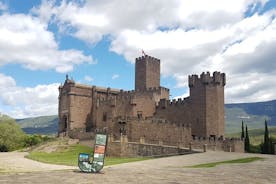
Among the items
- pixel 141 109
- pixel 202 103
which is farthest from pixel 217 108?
pixel 141 109

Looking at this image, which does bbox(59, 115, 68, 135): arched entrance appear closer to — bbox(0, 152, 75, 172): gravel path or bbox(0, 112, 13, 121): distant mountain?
bbox(0, 112, 13, 121): distant mountain

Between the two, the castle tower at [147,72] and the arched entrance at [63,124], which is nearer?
the arched entrance at [63,124]

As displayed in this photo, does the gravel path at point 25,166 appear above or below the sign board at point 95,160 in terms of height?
below

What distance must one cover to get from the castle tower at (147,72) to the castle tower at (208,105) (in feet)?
52.1

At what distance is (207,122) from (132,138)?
46.8 feet

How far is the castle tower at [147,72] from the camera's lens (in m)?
69.8

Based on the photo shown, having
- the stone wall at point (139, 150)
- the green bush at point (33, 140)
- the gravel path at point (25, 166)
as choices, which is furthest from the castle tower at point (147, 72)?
the gravel path at point (25, 166)

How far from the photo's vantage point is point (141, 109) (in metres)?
59.9

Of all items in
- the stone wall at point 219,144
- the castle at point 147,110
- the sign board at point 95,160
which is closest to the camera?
the sign board at point 95,160

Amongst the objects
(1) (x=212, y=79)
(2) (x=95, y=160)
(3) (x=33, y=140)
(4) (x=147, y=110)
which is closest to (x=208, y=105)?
(1) (x=212, y=79)

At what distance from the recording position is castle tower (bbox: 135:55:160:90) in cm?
6981

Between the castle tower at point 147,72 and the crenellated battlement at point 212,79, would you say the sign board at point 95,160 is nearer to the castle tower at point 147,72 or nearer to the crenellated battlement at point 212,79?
the crenellated battlement at point 212,79

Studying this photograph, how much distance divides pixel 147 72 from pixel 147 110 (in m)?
11.7

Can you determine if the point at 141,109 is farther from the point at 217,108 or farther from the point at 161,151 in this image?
the point at 161,151
